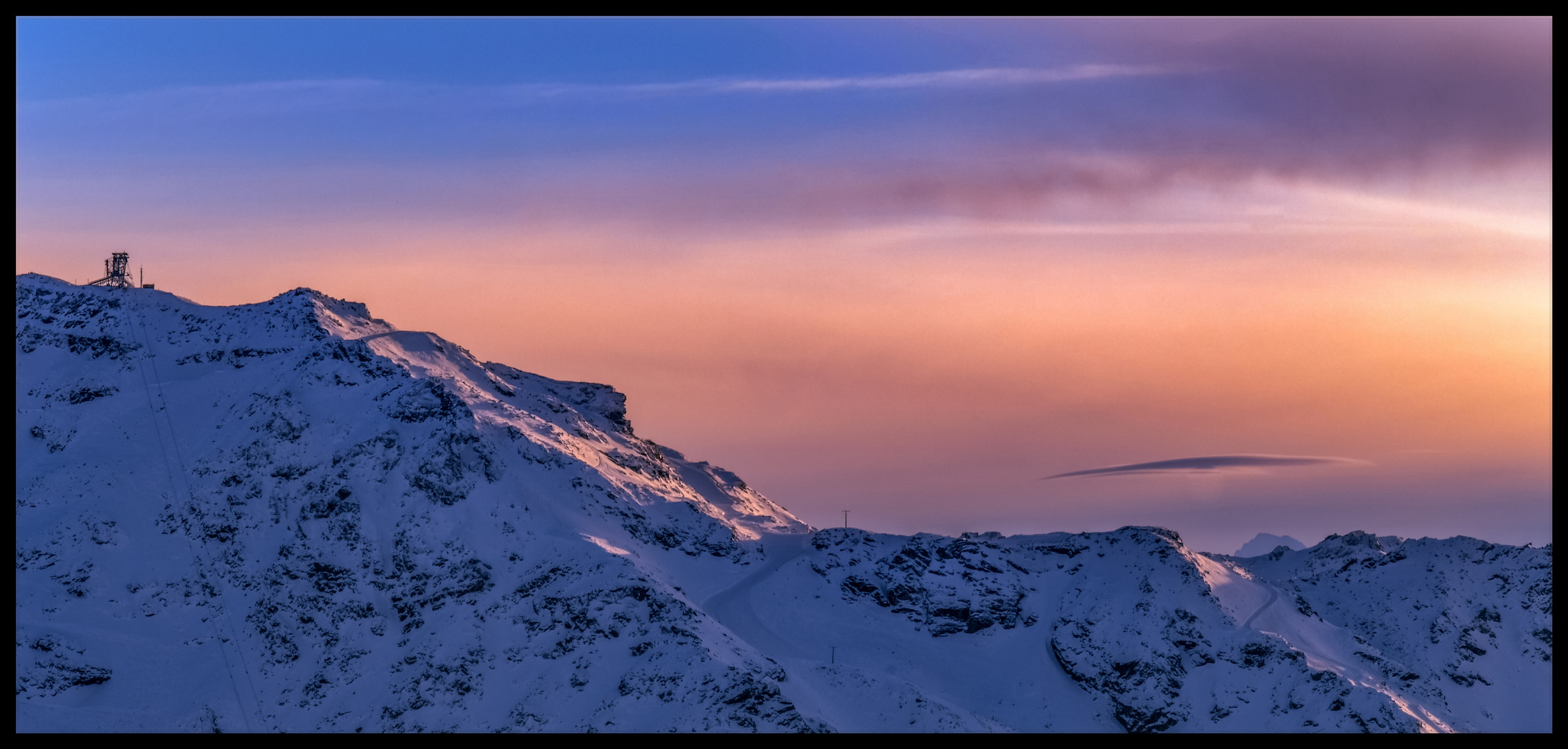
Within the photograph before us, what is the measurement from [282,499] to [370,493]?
348 inches

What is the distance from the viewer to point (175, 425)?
172875 mm

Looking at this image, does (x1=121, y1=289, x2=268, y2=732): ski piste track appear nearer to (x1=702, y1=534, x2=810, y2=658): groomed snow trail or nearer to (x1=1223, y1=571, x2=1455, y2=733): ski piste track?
(x1=702, y1=534, x2=810, y2=658): groomed snow trail

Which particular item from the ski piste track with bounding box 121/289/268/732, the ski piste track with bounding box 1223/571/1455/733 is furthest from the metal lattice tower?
the ski piste track with bounding box 1223/571/1455/733

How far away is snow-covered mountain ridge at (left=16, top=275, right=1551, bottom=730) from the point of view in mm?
146375

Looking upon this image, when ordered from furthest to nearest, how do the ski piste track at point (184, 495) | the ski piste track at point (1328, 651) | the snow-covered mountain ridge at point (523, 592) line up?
the ski piste track at point (1328, 651)
the snow-covered mountain ridge at point (523, 592)
the ski piste track at point (184, 495)

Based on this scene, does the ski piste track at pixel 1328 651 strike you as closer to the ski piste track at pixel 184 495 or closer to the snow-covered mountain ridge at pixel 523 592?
the snow-covered mountain ridge at pixel 523 592

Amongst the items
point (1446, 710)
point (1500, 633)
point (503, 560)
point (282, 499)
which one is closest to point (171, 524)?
point (282, 499)

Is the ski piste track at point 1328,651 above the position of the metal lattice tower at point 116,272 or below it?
below

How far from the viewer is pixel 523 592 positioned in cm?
15512

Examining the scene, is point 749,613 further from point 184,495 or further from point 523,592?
point 184,495

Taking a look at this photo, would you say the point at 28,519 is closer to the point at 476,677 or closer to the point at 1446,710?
the point at 476,677

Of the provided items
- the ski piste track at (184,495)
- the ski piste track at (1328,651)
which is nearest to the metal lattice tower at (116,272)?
the ski piste track at (184,495)

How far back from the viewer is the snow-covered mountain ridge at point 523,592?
146 metres
